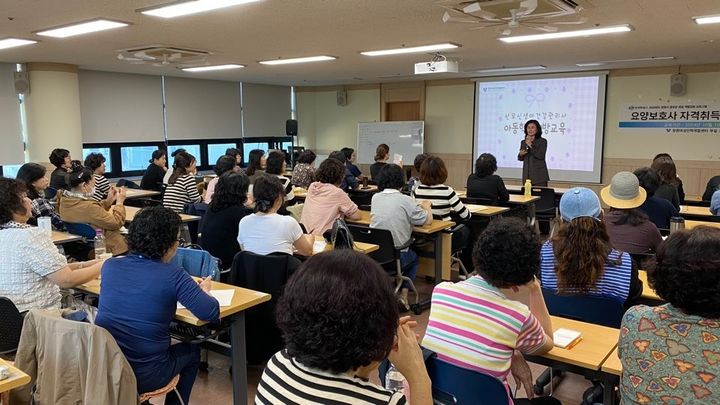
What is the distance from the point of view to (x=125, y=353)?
A: 94.1 inches

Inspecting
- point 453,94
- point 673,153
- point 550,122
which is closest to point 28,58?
point 453,94

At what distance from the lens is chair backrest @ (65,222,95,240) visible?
188 inches

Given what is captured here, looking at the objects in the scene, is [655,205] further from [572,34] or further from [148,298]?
[148,298]

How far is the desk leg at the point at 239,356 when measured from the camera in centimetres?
283

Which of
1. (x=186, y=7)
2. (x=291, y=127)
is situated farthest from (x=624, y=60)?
(x=291, y=127)

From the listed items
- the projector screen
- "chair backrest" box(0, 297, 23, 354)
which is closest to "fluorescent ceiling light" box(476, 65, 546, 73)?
the projector screen

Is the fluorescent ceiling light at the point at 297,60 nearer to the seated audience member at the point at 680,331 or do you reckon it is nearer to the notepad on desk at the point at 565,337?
the notepad on desk at the point at 565,337

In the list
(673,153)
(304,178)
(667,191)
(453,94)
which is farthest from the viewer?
(453,94)

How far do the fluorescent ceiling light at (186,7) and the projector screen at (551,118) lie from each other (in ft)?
24.0

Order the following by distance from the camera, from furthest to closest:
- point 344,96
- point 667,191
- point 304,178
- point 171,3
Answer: point 344,96 → point 304,178 → point 667,191 → point 171,3

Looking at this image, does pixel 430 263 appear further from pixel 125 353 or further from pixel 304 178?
pixel 125 353

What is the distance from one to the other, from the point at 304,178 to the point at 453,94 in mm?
4999

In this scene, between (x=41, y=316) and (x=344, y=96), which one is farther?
(x=344, y=96)

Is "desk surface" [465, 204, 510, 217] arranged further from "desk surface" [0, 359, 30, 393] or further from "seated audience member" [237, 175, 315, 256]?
"desk surface" [0, 359, 30, 393]
